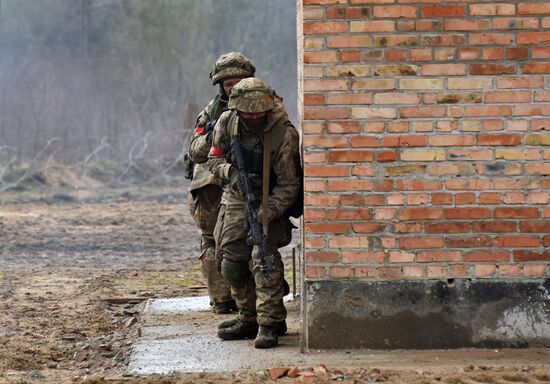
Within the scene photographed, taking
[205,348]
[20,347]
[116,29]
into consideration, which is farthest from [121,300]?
[116,29]

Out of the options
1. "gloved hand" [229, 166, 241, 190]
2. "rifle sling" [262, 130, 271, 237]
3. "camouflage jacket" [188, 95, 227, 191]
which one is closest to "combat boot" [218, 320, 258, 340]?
"rifle sling" [262, 130, 271, 237]

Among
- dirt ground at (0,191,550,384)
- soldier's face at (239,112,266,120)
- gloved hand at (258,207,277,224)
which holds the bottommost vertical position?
dirt ground at (0,191,550,384)

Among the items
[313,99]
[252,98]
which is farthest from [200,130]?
[313,99]

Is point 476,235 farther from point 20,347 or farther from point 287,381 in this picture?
point 20,347

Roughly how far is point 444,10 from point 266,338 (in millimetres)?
2340

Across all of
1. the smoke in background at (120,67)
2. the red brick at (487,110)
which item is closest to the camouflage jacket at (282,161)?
the red brick at (487,110)

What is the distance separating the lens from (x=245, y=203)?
6.88 meters

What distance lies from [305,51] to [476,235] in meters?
1.54

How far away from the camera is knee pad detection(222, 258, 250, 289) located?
23.7ft

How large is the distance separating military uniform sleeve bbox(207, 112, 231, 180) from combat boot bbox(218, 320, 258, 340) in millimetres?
1014

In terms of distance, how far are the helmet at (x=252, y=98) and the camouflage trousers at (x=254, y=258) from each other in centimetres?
69

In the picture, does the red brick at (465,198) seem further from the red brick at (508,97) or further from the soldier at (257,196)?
the soldier at (257,196)

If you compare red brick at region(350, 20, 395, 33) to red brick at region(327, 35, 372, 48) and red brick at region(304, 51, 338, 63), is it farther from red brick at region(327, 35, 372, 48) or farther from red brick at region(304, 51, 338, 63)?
red brick at region(304, 51, 338, 63)

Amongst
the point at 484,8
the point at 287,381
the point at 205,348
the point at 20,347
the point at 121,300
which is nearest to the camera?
the point at 287,381
